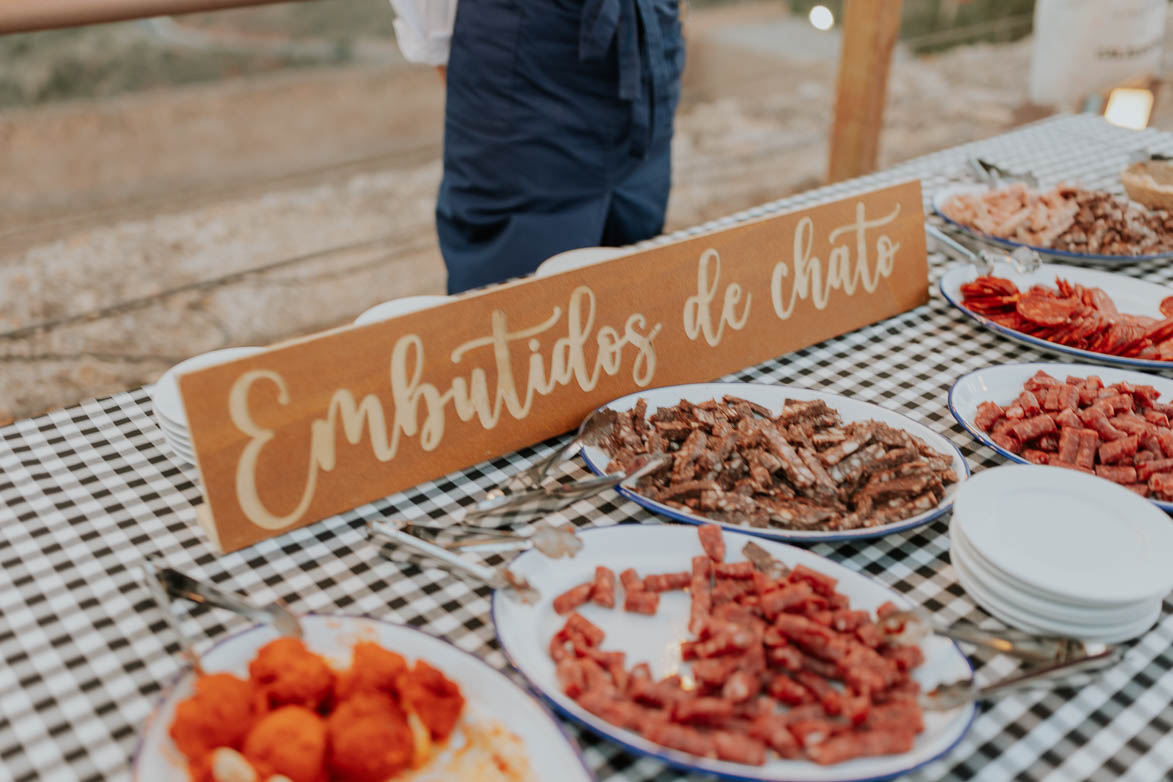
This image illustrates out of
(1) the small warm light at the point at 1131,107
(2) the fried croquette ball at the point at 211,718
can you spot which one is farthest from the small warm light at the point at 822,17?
(2) the fried croquette ball at the point at 211,718

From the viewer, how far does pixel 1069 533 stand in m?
0.79

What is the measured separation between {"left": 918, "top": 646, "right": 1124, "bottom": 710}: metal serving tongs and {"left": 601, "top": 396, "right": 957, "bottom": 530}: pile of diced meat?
0.64 ft

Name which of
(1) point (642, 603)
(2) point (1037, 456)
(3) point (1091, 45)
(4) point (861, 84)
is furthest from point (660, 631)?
(3) point (1091, 45)

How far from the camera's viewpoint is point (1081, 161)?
191cm

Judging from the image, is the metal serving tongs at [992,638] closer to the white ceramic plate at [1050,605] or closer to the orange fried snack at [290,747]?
the white ceramic plate at [1050,605]

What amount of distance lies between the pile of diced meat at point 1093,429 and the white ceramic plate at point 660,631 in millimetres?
324

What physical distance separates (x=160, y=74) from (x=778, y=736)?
4.56 meters

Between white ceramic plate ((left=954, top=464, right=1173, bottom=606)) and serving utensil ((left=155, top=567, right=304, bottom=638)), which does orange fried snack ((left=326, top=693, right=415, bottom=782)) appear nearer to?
serving utensil ((left=155, top=567, right=304, bottom=638))

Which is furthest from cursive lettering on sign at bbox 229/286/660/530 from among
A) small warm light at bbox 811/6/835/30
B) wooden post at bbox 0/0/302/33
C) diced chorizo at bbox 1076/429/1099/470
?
small warm light at bbox 811/6/835/30

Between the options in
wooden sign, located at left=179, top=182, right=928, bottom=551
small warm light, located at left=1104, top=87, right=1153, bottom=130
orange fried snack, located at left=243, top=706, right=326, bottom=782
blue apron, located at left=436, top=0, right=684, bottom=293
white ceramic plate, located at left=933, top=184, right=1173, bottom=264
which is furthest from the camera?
small warm light, located at left=1104, top=87, right=1153, bottom=130

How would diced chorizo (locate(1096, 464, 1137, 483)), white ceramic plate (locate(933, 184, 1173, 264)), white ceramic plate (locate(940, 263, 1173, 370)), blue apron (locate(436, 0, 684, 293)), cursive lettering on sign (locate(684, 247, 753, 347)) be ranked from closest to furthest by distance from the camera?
diced chorizo (locate(1096, 464, 1137, 483))
cursive lettering on sign (locate(684, 247, 753, 347))
white ceramic plate (locate(940, 263, 1173, 370))
white ceramic plate (locate(933, 184, 1173, 264))
blue apron (locate(436, 0, 684, 293))

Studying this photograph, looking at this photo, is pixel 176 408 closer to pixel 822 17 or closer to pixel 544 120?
pixel 544 120

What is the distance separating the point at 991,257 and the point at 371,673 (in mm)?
1125

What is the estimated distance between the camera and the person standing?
5.44 feet
